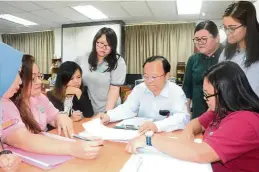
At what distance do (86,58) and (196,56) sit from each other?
113 cm

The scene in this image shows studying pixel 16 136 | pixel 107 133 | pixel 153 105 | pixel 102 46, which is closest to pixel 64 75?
pixel 102 46

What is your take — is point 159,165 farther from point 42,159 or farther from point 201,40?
point 201,40

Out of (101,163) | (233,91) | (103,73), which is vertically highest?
(103,73)

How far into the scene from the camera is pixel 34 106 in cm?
159

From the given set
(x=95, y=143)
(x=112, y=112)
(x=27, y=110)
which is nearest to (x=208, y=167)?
(x=95, y=143)

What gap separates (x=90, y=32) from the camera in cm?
698

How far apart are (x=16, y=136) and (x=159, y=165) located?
0.70 meters

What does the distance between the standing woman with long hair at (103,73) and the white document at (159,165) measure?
1.23 meters

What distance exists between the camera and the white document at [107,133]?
1284 mm

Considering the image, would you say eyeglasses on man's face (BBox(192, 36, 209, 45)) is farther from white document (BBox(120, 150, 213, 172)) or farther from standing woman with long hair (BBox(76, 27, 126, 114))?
white document (BBox(120, 150, 213, 172))

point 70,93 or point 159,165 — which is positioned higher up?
point 70,93

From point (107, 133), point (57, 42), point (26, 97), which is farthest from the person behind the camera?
point (57, 42)

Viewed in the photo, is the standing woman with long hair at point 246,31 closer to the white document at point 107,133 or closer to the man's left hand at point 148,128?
the man's left hand at point 148,128

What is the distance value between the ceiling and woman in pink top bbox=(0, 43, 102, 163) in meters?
4.11
